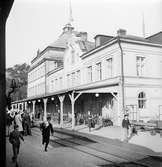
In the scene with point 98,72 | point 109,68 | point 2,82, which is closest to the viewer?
point 2,82

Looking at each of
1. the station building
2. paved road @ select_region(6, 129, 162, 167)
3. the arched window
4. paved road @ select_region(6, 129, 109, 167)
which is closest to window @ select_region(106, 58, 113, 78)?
the station building

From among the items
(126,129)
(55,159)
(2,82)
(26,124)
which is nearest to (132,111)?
(126,129)

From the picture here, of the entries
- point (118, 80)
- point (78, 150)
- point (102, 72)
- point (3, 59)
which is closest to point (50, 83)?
point (102, 72)

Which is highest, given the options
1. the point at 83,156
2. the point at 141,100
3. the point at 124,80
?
the point at 124,80

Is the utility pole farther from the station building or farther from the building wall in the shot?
the building wall

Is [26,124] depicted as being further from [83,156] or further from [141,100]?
[141,100]

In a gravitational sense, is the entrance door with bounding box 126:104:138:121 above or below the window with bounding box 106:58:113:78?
below

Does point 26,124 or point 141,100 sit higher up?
point 141,100

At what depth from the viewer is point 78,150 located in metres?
8.42

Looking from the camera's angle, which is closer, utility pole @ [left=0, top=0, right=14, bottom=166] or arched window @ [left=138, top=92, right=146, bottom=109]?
utility pole @ [left=0, top=0, right=14, bottom=166]

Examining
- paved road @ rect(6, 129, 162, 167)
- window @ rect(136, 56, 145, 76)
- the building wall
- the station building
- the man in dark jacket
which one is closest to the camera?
paved road @ rect(6, 129, 162, 167)

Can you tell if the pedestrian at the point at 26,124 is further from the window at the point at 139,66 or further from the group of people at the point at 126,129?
the window at the point at 139,66

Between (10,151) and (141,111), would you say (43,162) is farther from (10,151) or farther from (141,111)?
(141,111)

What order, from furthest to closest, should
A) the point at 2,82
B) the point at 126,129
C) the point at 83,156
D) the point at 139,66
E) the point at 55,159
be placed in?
1. the point at 139,66
2. the point at 126,129
3. the point at 83,156
4. the point at 55,159
5. the point at 2,82
